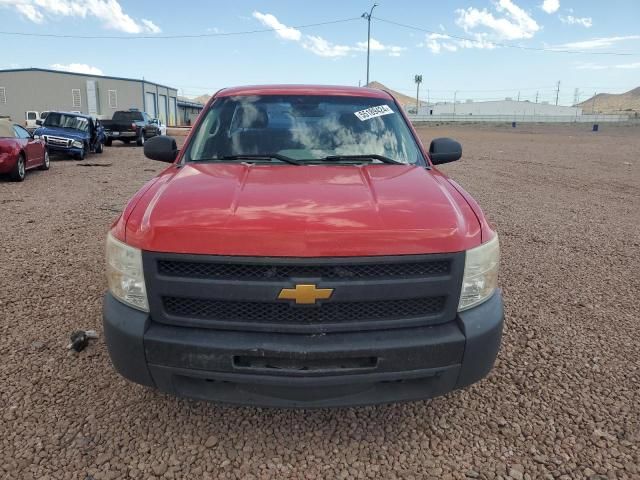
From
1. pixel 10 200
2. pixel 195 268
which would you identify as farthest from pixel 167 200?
pixel 10 200

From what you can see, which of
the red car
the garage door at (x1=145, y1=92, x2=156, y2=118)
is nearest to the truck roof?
the red car

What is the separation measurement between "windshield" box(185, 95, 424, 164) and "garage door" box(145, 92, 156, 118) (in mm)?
50220

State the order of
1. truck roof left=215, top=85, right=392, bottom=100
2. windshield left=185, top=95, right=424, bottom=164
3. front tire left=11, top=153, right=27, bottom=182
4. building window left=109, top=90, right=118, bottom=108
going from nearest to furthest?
windshield left=185, top=95, right=424, bottom=164 → truck roof left=215, top=85, right=392, bottom=100 → front tire left=11, top=153, right=27, bottom=182 → building window left=109, top=90, right=118, bottom=108

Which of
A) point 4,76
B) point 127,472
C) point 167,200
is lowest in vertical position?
point 127,472

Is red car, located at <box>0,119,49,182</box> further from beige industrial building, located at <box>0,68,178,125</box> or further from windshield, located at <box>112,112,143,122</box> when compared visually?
beige industrial building, located at <box>0,68,178,125</box>

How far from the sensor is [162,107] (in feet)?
181

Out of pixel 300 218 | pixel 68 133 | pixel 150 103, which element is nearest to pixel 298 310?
pixel 300 218

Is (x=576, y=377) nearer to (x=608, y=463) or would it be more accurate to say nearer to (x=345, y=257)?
(x=608, y=463)

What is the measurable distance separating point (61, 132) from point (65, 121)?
34.5 inches

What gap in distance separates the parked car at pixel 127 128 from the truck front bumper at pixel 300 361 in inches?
891

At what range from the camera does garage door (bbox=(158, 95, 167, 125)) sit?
54.0 metres

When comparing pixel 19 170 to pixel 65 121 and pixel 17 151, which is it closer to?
pixel 17 151

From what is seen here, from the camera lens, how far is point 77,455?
237cm

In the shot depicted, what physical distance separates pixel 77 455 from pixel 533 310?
3492mm
